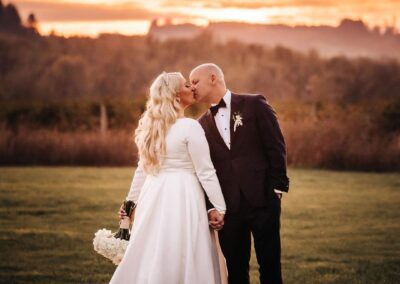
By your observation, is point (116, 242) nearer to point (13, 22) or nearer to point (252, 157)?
point (252, 157)

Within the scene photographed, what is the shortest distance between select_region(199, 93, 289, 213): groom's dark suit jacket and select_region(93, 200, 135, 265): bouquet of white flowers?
79 centimetres

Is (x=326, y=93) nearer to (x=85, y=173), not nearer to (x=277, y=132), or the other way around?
(x=85, y=173)

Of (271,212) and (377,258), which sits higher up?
(271,212)

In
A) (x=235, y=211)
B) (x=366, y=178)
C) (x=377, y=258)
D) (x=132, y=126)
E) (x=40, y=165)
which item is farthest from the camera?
(x=132, y=126)

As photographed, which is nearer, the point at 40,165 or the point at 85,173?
the point at 85,173

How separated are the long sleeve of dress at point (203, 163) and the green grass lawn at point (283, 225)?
296 cm

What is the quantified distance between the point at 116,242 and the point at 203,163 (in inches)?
38.3

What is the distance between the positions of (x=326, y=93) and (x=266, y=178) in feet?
172

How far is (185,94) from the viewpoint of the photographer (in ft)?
18.3

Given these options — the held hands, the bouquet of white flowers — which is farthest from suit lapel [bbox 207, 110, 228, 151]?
the bouquet of white flowers

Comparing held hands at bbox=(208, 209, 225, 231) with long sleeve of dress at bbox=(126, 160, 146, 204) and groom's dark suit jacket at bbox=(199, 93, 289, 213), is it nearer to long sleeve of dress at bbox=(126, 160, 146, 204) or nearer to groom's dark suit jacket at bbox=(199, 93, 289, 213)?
groom's dark suit jacket at bbox=(199, 93, 289, 213)

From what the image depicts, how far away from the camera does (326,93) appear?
57094 mm

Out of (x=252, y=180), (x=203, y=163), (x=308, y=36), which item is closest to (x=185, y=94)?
(x=203, y=163)

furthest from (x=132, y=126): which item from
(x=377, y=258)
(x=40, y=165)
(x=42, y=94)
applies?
(x=42, y=94)
